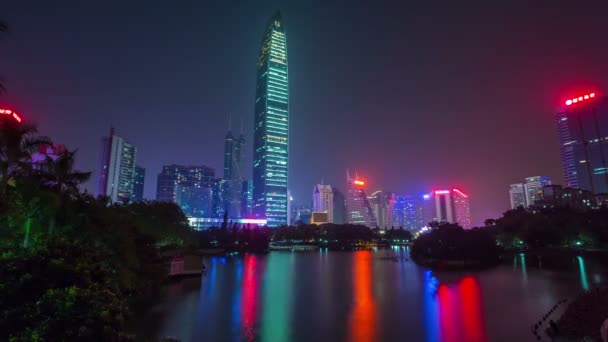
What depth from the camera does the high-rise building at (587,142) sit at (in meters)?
168

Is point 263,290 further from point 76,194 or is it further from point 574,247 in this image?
point 574,247

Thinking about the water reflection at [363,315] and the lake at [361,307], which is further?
the lake at [361,307]

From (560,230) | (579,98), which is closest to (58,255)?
(560,230)

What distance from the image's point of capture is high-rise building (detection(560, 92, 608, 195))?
168 metres

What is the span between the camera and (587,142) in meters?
175

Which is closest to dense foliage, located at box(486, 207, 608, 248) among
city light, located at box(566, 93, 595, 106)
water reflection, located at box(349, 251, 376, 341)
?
water reflection, located at box(349, 251, 376, 341)

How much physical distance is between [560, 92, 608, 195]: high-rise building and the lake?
15614 centimetres

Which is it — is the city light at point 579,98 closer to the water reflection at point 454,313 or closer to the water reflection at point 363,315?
the water reflection at point 454,313

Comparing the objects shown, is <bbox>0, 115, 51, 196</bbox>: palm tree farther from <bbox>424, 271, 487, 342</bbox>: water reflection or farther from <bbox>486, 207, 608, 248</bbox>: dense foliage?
<bbox>486, 207, 608, 248</bbox>: dense foliage

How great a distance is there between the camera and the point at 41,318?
8.95 metres

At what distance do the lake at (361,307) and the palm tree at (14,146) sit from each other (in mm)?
11922

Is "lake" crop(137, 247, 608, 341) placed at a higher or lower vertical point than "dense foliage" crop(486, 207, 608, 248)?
lower

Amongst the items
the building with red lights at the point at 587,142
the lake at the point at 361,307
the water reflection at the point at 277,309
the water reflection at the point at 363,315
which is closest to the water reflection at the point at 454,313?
the lake at the point at 361,307

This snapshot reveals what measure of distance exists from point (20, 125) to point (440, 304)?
33620 mm
